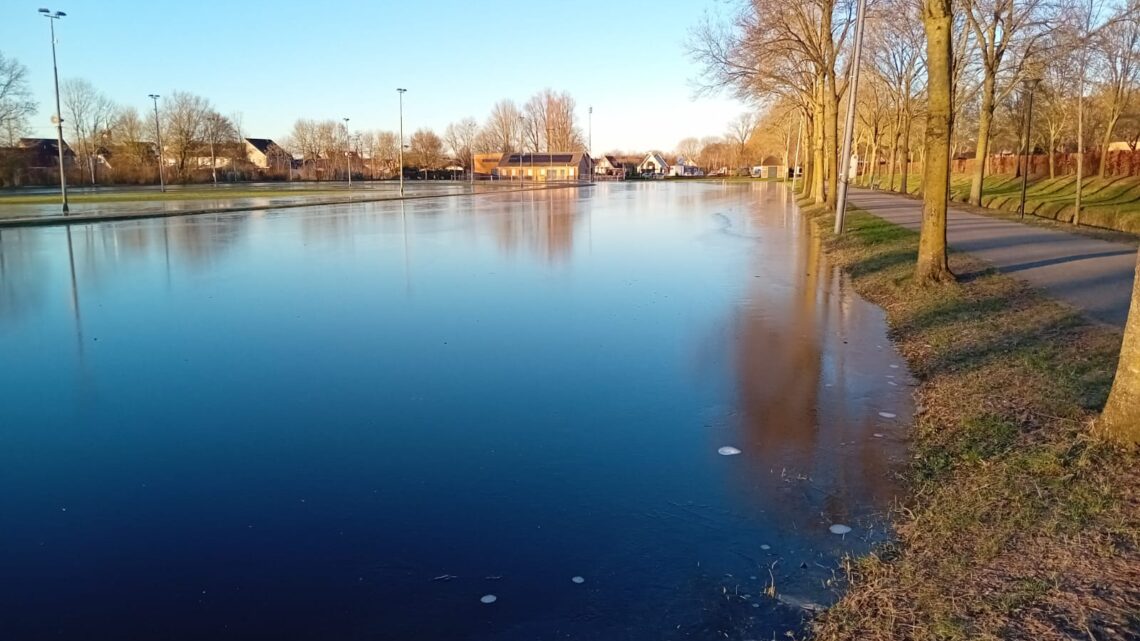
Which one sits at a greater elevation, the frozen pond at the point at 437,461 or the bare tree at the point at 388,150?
the bare tree at the point at 388,150

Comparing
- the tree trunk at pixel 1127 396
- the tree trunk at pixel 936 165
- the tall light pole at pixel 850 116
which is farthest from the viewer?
the tall light pole at pixel 850 116

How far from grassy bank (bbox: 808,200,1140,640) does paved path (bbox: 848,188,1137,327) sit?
2593 mm

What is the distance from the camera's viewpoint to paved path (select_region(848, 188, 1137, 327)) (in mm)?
11188

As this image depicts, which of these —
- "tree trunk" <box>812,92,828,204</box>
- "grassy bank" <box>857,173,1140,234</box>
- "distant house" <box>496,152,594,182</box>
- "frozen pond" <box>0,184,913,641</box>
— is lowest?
"frozen pond" <box>0,184,913,641</box>

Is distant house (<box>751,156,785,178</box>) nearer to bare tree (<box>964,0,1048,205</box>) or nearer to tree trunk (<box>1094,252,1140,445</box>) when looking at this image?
bare tree (<box>964,0,1048,205</box>)

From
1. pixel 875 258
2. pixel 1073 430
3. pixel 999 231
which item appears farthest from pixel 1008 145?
pixel 1073 430

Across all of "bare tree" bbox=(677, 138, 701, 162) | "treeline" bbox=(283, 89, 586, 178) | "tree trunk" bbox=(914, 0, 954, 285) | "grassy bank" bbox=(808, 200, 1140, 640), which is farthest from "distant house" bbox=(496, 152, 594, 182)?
"grassy bank" bbox=(808, 200, 1140, 640)

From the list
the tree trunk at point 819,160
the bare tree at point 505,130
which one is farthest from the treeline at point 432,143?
the tree trunk at point 819,160

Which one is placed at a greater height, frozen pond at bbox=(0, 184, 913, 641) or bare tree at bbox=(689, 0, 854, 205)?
bare tree at bbox=(689, 0, 854, 205)

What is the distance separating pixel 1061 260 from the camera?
615 inches

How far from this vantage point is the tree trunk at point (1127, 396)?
531cm

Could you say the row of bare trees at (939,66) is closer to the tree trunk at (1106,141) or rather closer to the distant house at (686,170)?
the tree trunk at (1106,141)

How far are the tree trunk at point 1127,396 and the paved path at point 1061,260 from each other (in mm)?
4585

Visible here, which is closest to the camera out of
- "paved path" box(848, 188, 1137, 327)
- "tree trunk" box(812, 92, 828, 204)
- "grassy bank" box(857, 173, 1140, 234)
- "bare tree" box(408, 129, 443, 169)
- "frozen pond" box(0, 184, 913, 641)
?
"frozen pond" box(0, 184, 913, 641)
